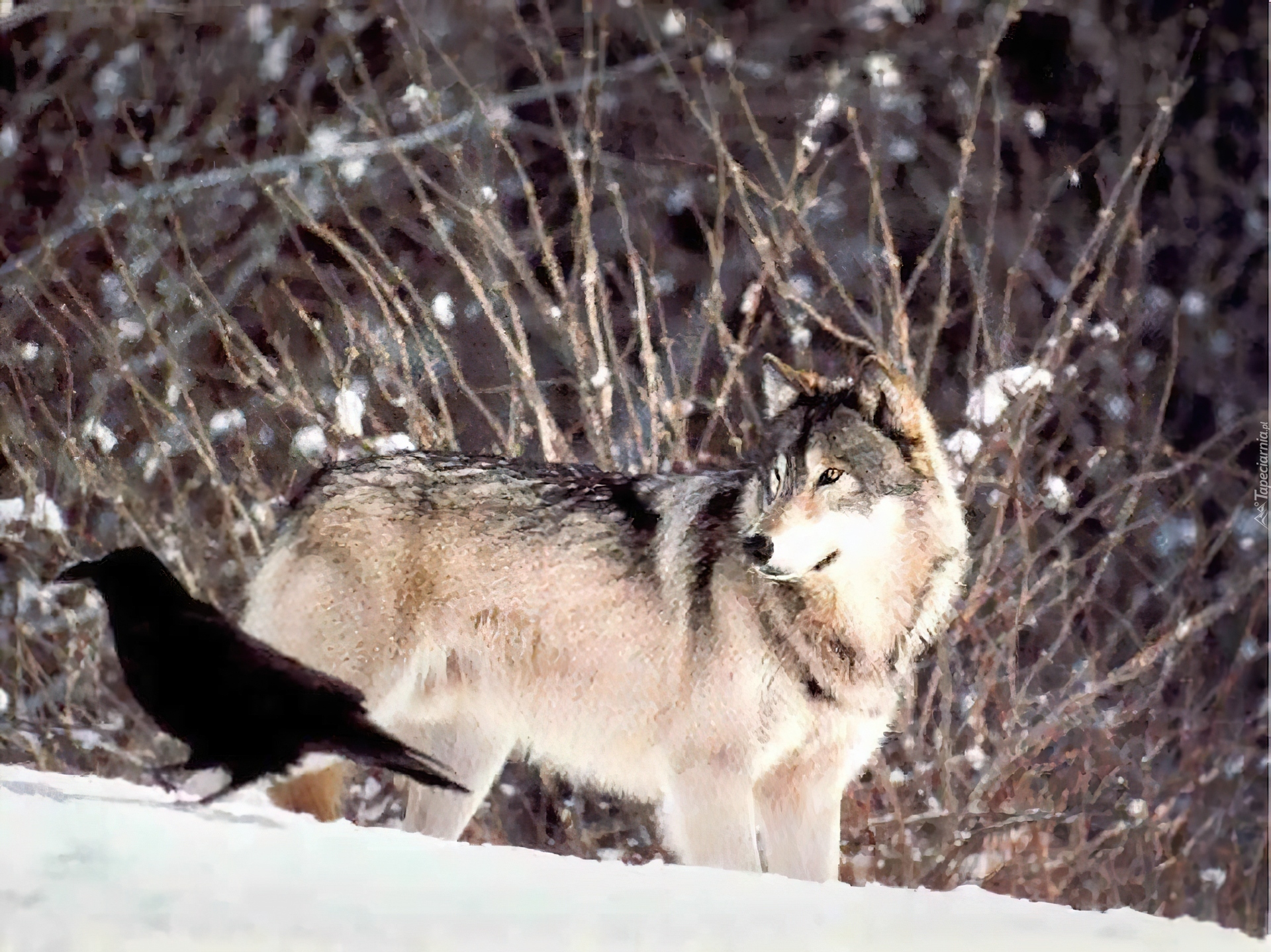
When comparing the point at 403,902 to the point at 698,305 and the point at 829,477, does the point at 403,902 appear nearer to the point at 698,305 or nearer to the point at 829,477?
the point at 829,477

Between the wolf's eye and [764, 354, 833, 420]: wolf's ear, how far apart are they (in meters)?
0.16

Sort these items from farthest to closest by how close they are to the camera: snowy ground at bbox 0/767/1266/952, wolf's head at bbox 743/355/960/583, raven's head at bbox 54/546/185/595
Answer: raven's head at bbox 54/546/185/595 < wolf's head at bbox 743/355/960/583 < snowy ground at bbox 0/767/1266/952

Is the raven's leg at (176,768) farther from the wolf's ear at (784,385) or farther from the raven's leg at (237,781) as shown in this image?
the wolf's ear at (784,385)

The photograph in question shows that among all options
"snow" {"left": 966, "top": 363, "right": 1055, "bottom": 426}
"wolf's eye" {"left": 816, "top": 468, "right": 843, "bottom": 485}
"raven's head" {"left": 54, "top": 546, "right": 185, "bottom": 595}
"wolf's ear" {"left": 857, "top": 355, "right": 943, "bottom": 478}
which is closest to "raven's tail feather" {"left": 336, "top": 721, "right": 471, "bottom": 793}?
"raven's head" {"left": 54, "top": 546, "right": 185, "bottom": 595}

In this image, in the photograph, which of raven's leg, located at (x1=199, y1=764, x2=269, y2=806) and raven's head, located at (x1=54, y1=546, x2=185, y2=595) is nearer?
raven's leg, located at (x1=199, y1=764, x2=269, y2=806)

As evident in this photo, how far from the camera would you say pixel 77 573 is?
2211 millimetres

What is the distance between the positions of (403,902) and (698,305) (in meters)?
1.10

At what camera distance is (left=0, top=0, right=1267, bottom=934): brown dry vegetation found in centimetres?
206

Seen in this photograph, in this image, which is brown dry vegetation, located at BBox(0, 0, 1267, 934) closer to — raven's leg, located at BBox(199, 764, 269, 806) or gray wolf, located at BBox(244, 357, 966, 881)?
gray wolf, located at BBox(244, 357, 966, 881)

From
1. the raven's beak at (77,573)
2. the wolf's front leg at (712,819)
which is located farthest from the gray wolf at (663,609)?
the raven's beak at (77,573)

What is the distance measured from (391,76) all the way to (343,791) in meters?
1.27

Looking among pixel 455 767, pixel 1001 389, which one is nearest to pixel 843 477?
pixel 1001 389

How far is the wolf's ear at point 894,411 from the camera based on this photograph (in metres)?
2.01

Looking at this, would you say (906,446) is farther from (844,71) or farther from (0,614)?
(0,614)
